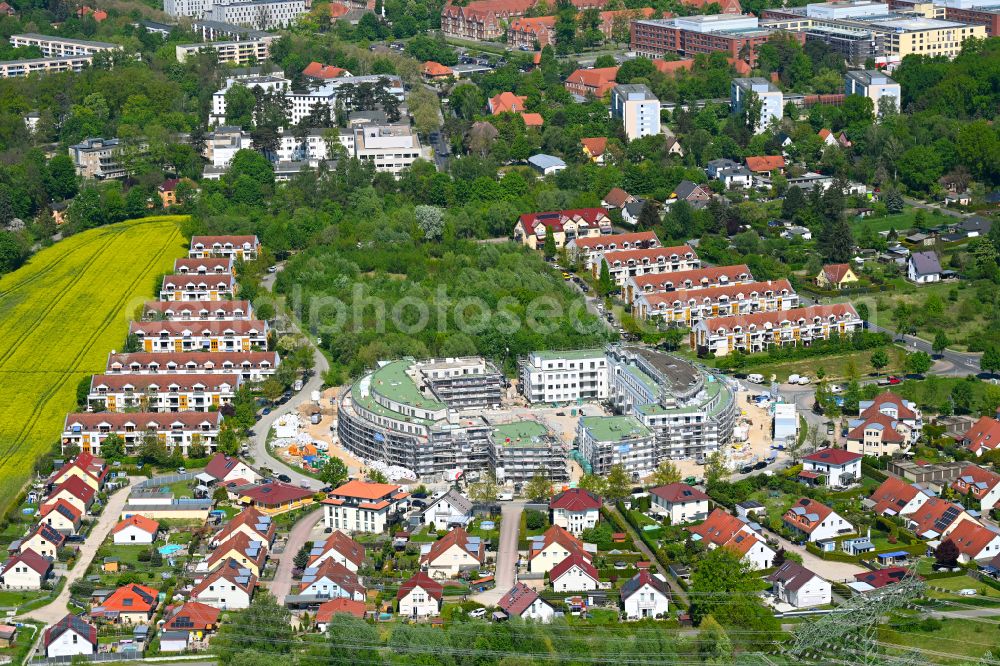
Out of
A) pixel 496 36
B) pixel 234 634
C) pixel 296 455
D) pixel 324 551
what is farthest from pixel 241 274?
pixel 496 36

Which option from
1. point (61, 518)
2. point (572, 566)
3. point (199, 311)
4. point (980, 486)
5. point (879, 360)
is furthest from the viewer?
point (199, 311)

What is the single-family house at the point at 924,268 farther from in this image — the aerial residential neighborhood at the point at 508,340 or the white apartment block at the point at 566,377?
the white apartment block at the point at 566,377

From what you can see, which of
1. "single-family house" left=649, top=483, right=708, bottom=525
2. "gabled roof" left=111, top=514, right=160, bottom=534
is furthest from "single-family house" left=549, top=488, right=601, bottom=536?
"gabled roof" left=111, top=514, right=160, bottom=534

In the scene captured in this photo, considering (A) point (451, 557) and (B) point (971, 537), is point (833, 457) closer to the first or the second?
(B) point (971, 537)

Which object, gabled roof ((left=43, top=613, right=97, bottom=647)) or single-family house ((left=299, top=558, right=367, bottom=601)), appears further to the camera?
single-family house ((left=299, top=558, right=367, bottom=601))

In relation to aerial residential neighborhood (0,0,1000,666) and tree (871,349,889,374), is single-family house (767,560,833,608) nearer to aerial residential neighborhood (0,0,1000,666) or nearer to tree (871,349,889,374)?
aerial residential neighborhood (0,0,1000,666)

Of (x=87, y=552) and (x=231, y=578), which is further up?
(x=231, y=578)

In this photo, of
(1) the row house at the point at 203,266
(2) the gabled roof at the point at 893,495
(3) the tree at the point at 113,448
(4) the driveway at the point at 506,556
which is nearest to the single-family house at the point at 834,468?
(2) the gabled roof at the point at 893,495

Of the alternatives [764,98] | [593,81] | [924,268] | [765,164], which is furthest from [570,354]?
[593,81]
